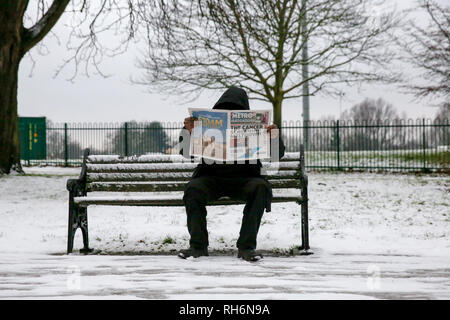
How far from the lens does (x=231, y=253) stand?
5043 mm

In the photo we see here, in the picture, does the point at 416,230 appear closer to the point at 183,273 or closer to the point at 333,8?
the point at 183,273

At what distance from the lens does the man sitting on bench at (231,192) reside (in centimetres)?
435

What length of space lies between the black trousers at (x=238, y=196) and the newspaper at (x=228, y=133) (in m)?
0.23

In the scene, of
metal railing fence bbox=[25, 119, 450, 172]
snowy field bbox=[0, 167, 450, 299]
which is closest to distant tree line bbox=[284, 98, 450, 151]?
metal railing fence bbox=[25, 119, 450, 172]

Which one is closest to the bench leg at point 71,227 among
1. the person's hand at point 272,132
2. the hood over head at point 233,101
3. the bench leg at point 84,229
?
the bench leg at point 84,229

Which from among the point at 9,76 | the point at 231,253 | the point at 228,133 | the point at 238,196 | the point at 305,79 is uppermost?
the point at 305,79

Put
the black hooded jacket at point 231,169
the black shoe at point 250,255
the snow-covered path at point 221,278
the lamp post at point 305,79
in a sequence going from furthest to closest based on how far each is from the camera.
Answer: the lamp post at point 305,79 → the black hooded jacket at point 231,169 → the black shoe at point 250,255 → the snow-covered path at point 221,278

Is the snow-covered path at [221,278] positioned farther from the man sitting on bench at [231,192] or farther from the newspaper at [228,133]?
the newspaper at [228,133]

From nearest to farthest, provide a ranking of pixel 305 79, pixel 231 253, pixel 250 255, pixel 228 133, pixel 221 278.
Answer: pixel 221 278, pixel 250 255, pixel 228 133, pixel 231 253, pixel 305 79

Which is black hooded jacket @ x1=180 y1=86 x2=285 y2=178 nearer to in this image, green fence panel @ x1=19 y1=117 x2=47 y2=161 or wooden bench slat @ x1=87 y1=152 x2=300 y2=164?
wooden bench slat @ x1=87 y1=152 x2=300 y2=164

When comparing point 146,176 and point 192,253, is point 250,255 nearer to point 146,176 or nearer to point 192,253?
point 192,253

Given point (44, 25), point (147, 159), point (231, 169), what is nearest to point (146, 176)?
point (147, 159)

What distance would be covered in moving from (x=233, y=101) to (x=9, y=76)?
9.53 metres

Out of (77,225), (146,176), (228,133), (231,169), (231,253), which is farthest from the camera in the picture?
(146,176)
